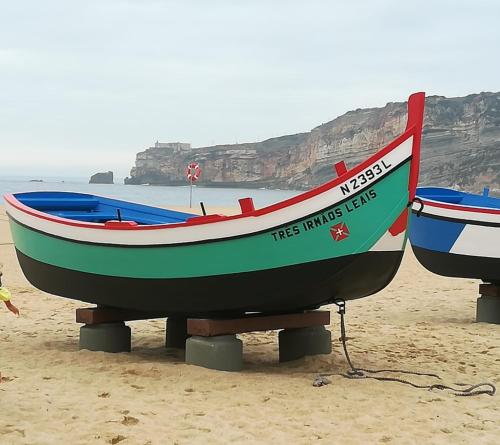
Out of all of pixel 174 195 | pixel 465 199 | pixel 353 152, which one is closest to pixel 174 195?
pixel 174 195

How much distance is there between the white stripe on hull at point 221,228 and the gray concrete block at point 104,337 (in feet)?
2.55

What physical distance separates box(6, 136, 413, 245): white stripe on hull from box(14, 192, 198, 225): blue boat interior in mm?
1280

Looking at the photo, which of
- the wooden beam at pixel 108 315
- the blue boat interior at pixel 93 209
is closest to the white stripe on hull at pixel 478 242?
the blue boat interior at pixel 93 209

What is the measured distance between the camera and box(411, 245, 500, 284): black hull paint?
7.60 meters

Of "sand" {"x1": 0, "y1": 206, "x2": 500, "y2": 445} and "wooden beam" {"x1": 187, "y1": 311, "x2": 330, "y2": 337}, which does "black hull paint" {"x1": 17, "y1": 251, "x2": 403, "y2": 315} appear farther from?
"sand" {"x1": 0, "y1": 206, "x2": 500, "y2": 445}

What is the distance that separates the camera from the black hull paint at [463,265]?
7.60 metres

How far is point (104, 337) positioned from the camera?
5895mm

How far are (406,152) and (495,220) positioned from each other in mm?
3263

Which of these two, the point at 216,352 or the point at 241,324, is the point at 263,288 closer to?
the point at 241,324

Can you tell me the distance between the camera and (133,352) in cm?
607

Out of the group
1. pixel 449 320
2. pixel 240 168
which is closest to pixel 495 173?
pixel 240 168

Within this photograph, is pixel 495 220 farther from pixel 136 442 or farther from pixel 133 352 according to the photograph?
pixel 136 442

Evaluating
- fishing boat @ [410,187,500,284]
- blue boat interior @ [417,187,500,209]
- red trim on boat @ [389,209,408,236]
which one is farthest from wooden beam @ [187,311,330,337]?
blue boat interior @ [417,187,500,209]

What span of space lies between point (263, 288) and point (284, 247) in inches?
14.2
